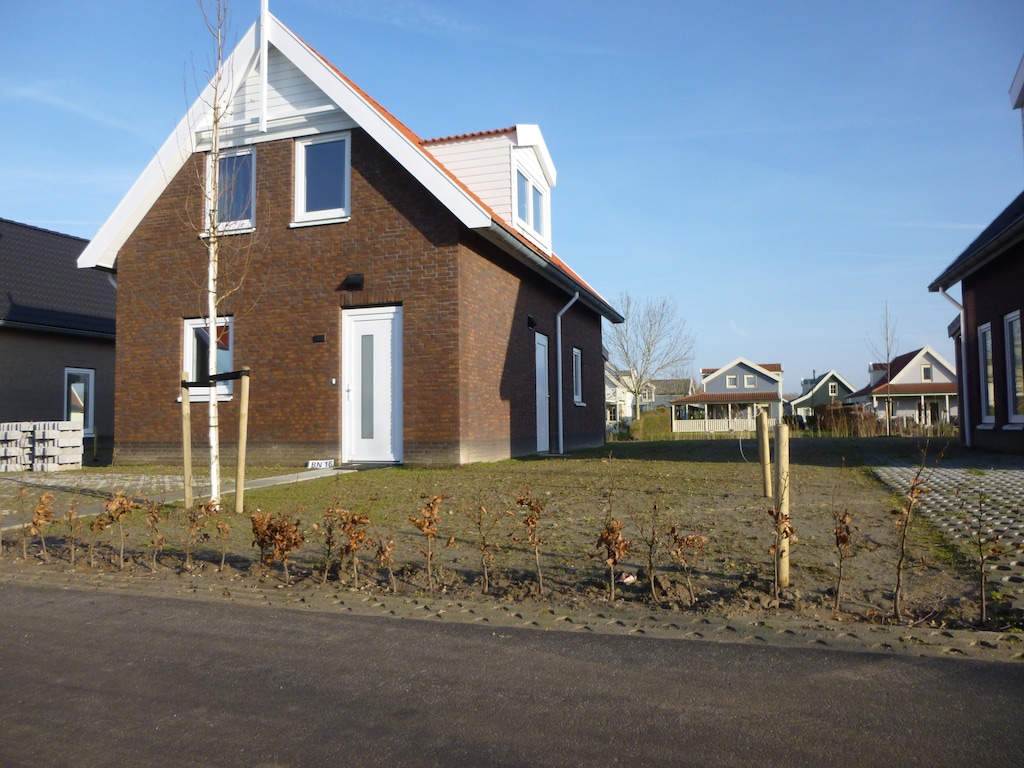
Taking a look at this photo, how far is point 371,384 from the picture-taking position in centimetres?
1402

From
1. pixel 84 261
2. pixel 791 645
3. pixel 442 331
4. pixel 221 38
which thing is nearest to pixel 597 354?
pixel 442 331

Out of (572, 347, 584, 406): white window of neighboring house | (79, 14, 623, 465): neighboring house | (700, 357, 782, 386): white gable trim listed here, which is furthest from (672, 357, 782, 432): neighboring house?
(79, 14, 623, 465): neighboring house

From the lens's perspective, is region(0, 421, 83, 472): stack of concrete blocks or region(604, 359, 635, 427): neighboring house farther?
region(604, 359, 635, 427): neighboring house

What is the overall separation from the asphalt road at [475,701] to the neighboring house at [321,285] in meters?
8.88

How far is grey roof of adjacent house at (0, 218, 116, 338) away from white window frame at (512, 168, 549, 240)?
10.4 m

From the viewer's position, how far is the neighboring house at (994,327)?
14.1 m

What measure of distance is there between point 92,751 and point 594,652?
228cm

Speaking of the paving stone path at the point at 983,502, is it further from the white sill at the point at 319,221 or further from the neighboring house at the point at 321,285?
the white sill at the point at 319,221

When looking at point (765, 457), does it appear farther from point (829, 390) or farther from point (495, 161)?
point (829, 390)

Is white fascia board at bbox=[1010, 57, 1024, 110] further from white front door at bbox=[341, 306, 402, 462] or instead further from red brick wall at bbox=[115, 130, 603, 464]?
white front door at bbox=[341, 306, 402, 462]

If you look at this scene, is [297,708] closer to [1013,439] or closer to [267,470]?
[267,470]

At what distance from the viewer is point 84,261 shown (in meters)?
Result: 15.4

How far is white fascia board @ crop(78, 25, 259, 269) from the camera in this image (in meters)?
14.8

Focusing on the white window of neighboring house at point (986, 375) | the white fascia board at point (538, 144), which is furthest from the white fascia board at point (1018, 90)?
the white fascia board at point (538, 144)
